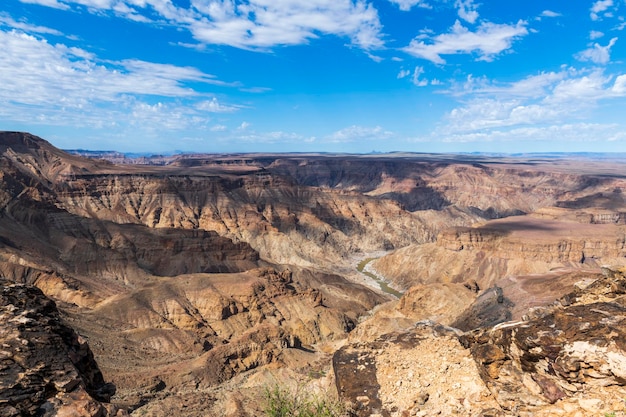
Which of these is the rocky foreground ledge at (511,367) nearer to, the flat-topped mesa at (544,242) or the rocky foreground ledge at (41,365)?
the rocky foreground ledge at (41,365)

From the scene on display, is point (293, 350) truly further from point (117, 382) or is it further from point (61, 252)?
point (61, 252)

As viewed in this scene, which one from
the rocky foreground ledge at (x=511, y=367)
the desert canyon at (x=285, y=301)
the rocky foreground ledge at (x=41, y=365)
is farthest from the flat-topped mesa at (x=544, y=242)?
the rocky foreground ledge at (x=41, y=365)

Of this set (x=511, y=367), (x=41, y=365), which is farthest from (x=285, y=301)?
(x=511, y=367)

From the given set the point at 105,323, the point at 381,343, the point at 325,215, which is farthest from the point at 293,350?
the point at 325,215

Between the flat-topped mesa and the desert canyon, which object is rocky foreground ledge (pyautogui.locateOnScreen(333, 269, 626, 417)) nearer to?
the desert canyon

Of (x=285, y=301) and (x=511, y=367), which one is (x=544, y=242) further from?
(x=511, y=367)

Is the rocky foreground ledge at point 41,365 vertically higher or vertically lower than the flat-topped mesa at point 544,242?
higher
